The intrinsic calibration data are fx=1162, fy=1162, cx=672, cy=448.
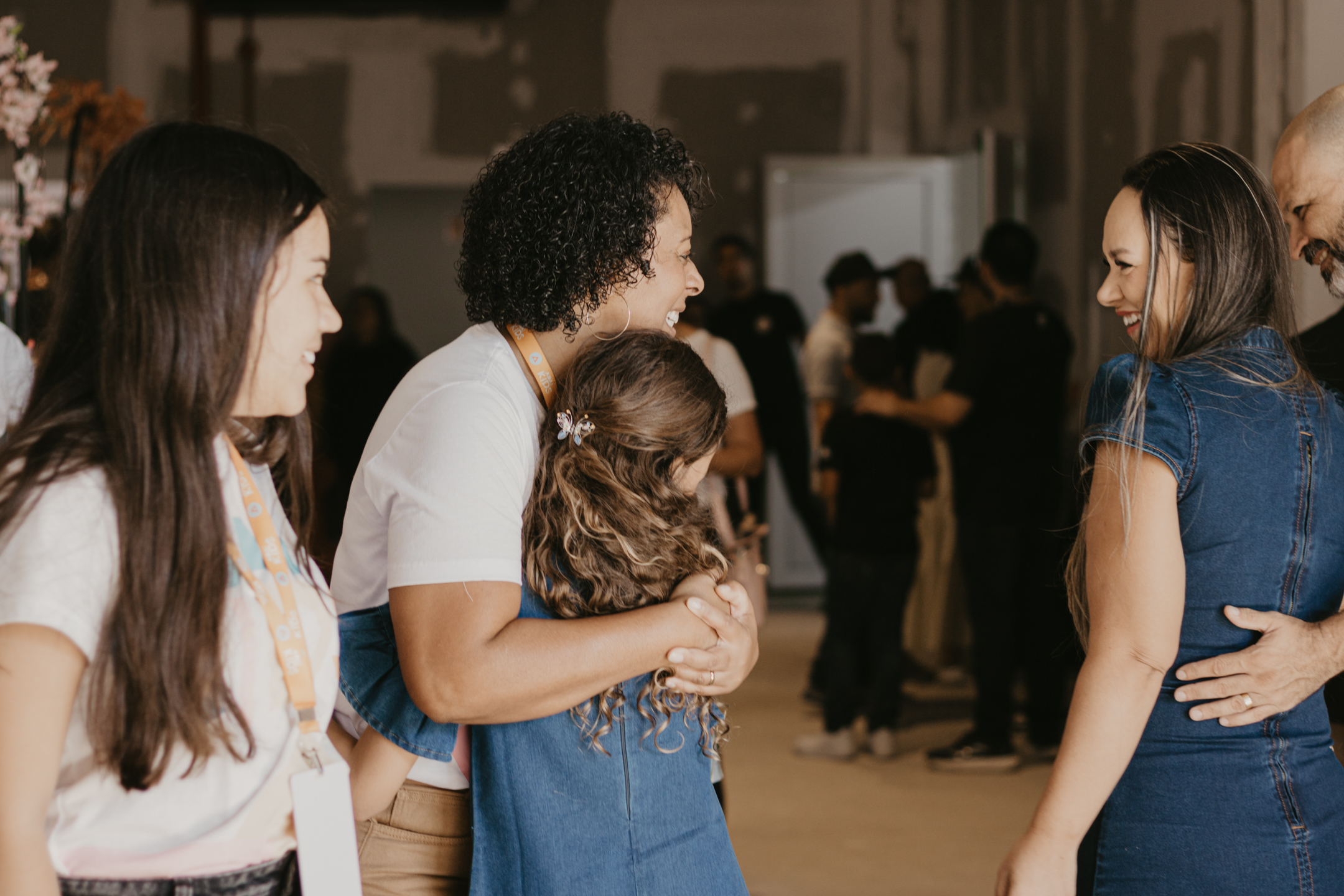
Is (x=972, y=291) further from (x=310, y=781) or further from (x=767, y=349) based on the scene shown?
(x=310, y=781)

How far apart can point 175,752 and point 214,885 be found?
0.39ft

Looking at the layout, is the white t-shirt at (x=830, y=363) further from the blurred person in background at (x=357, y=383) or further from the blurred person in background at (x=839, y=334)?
the blurred person in background at (x=357, y=383)

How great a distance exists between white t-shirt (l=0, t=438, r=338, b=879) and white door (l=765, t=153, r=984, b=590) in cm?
608

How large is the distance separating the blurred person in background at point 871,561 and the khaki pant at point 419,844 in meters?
3.02

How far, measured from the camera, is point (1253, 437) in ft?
4.22

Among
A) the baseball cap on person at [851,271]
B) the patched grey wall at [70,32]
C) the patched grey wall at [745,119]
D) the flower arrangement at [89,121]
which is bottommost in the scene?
the baseball cap on person at [851,271]

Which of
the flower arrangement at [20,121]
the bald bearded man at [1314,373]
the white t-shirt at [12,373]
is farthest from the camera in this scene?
the flower arrangement at [20,121]

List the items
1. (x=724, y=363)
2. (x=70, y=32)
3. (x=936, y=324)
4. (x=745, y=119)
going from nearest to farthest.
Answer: (x=724, y=363), (x=936, y=324), (x=70, y=32), (x=745, y=119)

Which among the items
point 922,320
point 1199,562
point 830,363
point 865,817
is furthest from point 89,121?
point 922,320

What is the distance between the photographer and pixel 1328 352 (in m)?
1.97

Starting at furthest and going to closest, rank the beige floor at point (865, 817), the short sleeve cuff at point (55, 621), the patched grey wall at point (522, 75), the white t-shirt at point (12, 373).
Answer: the patched grey wall at point (522, 75), the beige floor at point (865, 817), the white t-shirt at point (12, 373), the short sleeve cuff at point (55, 621)

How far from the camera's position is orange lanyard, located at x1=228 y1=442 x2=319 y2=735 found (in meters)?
0.97

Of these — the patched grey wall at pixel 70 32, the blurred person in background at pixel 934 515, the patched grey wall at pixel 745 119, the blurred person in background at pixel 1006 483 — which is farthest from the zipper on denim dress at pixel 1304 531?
the patched grey wall at pixel 70 32

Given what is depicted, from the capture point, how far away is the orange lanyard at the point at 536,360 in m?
1.24
